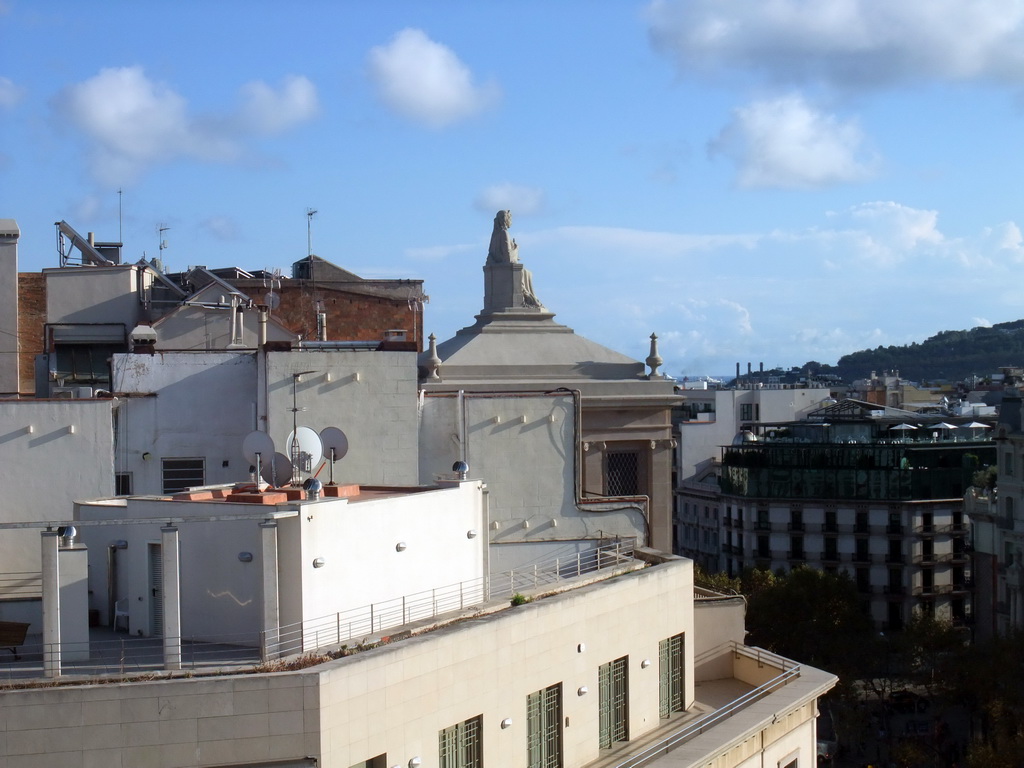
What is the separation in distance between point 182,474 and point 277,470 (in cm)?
Answer: 786

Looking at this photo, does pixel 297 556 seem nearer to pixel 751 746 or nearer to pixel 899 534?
pixel 751 746

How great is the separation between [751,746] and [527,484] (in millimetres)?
9228

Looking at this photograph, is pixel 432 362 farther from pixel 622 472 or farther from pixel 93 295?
pixel 93 295

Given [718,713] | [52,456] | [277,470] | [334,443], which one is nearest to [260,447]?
[277,470]

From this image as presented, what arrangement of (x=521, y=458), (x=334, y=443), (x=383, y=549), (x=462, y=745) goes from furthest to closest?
1. (x=521, y=458)
2. (x=334, y=443)
3. (x=383, y=549)
4. (x=462, y=745)

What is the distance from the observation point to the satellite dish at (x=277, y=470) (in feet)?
73.1

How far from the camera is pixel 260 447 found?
2212cm

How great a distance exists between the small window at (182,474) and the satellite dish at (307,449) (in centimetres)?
730

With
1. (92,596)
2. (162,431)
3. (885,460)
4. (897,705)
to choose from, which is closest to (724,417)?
(885,460)

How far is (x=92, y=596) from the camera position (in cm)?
2109

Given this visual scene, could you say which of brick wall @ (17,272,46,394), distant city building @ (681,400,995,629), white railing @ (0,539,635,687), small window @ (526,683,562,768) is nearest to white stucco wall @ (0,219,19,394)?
brick wall @ (17,272,46,394)

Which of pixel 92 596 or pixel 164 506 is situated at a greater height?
pixel 164 506

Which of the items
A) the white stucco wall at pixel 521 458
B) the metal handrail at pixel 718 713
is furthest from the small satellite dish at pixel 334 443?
the white stucco wall at pixel 521 458

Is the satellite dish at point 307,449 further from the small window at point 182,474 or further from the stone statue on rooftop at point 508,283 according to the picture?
the stone statue on rooftop at point 508,283
